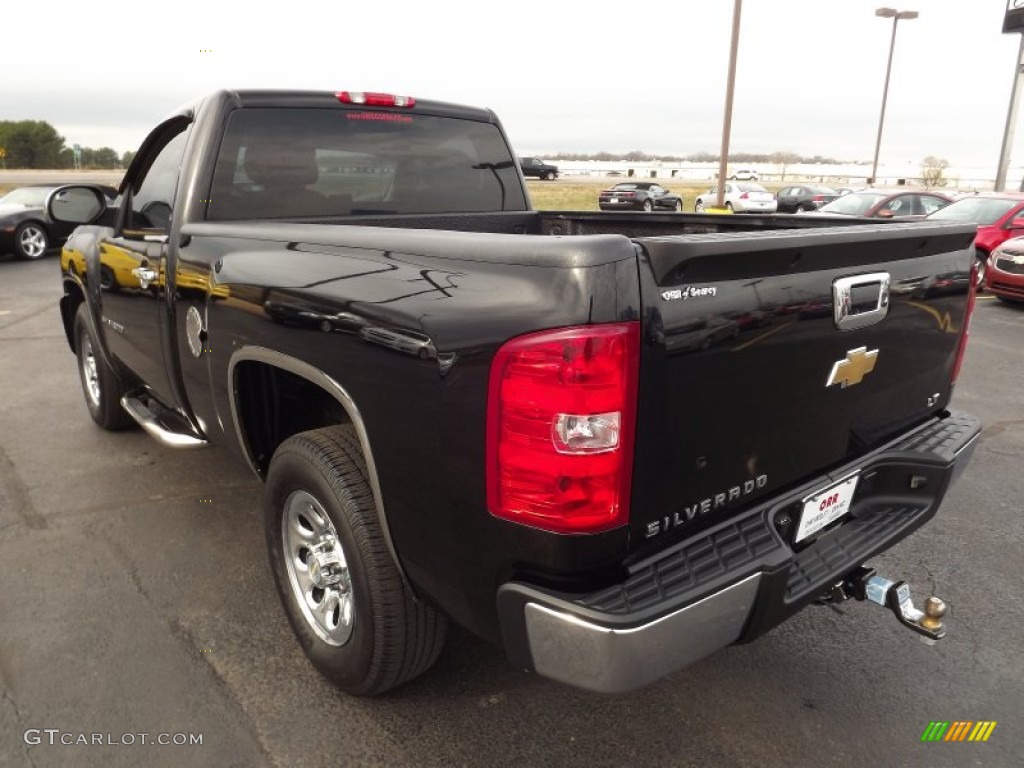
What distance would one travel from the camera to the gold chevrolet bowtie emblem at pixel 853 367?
224 cm

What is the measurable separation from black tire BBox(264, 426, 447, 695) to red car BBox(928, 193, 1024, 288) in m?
11.3

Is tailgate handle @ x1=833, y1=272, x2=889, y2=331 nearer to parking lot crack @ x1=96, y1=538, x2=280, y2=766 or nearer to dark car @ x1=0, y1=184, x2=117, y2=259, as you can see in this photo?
parking lot crack @ x1=96, y1=538, x2=280, y2=766

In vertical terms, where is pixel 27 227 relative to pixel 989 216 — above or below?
below

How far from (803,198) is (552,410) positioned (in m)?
31.2

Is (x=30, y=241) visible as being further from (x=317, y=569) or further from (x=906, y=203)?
(x=906, y=203)

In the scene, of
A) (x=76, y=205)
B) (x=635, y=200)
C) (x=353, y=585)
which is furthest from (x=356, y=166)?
(x=635, y=200)

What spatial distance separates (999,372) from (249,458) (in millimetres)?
6930

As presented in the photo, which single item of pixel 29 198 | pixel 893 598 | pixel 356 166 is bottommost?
pixel 893 598

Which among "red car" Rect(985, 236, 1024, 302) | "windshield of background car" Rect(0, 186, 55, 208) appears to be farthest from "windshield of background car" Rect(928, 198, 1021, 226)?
"windshield of background car" Rect(0, 186, 55, 208)

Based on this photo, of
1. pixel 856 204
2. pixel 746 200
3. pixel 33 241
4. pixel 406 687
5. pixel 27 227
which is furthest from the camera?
pixel 746 200

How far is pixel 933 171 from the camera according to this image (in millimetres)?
47594

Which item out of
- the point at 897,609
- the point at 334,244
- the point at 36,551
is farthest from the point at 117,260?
the point at 897,609

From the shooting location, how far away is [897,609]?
7.76ft

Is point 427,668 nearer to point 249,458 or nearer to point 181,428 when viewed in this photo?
point 249,458
